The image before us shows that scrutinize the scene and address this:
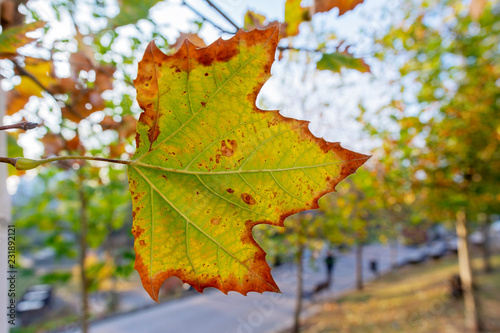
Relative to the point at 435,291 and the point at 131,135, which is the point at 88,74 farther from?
the point at 435,291

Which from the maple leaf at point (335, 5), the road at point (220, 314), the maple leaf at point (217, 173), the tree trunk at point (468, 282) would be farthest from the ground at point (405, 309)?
the maple leaf at point (217, 173)

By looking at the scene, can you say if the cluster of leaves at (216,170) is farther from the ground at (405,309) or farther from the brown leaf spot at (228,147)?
the ground at (405,309)

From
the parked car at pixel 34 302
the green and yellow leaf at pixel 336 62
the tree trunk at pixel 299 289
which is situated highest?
the green and yellow leaf at pixel 336 62

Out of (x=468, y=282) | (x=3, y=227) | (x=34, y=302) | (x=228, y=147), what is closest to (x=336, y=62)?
(x=228, y=147)

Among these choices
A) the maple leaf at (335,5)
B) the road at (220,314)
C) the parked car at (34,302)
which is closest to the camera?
the maple leaf at (335,5)

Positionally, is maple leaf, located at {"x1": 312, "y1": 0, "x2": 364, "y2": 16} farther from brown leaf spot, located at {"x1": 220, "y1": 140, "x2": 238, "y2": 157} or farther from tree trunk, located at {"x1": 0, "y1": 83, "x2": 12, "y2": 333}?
tree trunk, located at {"x1": 0, "y1": 83, "x2": 12, "y2": 333}

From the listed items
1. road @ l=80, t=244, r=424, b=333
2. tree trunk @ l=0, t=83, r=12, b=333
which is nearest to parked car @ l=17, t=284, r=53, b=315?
road @ l=80, t=244, r=424, b=333

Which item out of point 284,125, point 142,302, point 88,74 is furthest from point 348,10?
point 142,302
